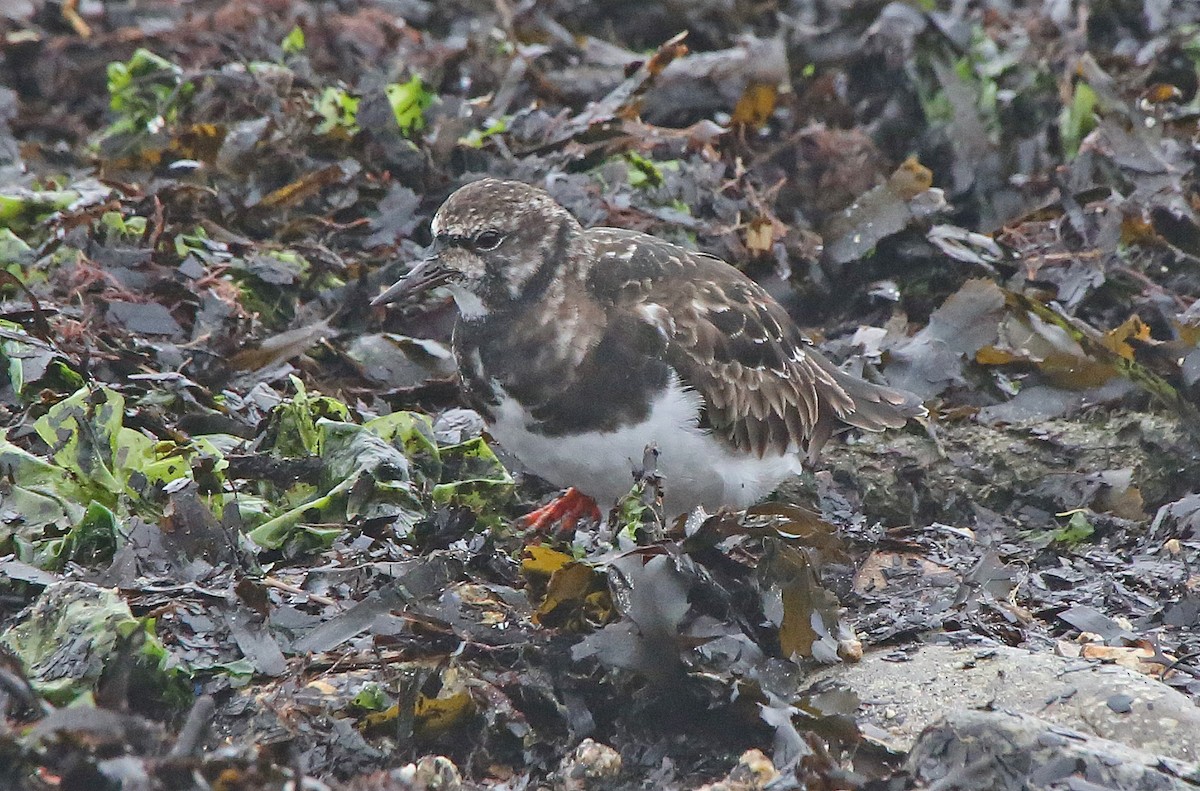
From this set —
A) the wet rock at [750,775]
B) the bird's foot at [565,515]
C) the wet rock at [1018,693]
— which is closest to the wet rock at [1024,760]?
the wet rock at [1018,693]

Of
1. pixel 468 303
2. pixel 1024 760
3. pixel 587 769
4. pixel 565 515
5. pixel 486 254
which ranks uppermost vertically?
pixel 1024 760

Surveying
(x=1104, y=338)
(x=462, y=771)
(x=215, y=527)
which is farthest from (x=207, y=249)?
(x=1104, y=338)

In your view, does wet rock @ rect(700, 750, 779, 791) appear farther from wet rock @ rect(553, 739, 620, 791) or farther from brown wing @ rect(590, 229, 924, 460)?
brown wing @ rect(590, 229, 924, 460)

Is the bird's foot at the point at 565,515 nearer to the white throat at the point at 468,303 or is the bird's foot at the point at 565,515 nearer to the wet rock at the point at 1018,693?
the white throat at the point at 468,303

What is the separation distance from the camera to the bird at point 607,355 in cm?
323

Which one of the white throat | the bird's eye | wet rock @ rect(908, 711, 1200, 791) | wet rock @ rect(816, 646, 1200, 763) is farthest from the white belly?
wet rock @ rect(908, 711, 1200, 791)

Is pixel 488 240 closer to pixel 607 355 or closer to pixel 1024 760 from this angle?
pixel 607 355

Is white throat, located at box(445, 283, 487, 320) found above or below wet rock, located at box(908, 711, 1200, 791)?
below

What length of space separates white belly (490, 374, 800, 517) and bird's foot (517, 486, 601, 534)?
0.10m

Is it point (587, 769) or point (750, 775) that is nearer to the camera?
point (750, 775)

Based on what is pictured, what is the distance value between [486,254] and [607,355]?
→ 1.25 ft

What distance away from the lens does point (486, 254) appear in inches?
134

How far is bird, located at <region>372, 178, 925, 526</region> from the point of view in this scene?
3.23 metres

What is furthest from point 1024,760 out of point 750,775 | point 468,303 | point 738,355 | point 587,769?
point 468,303
